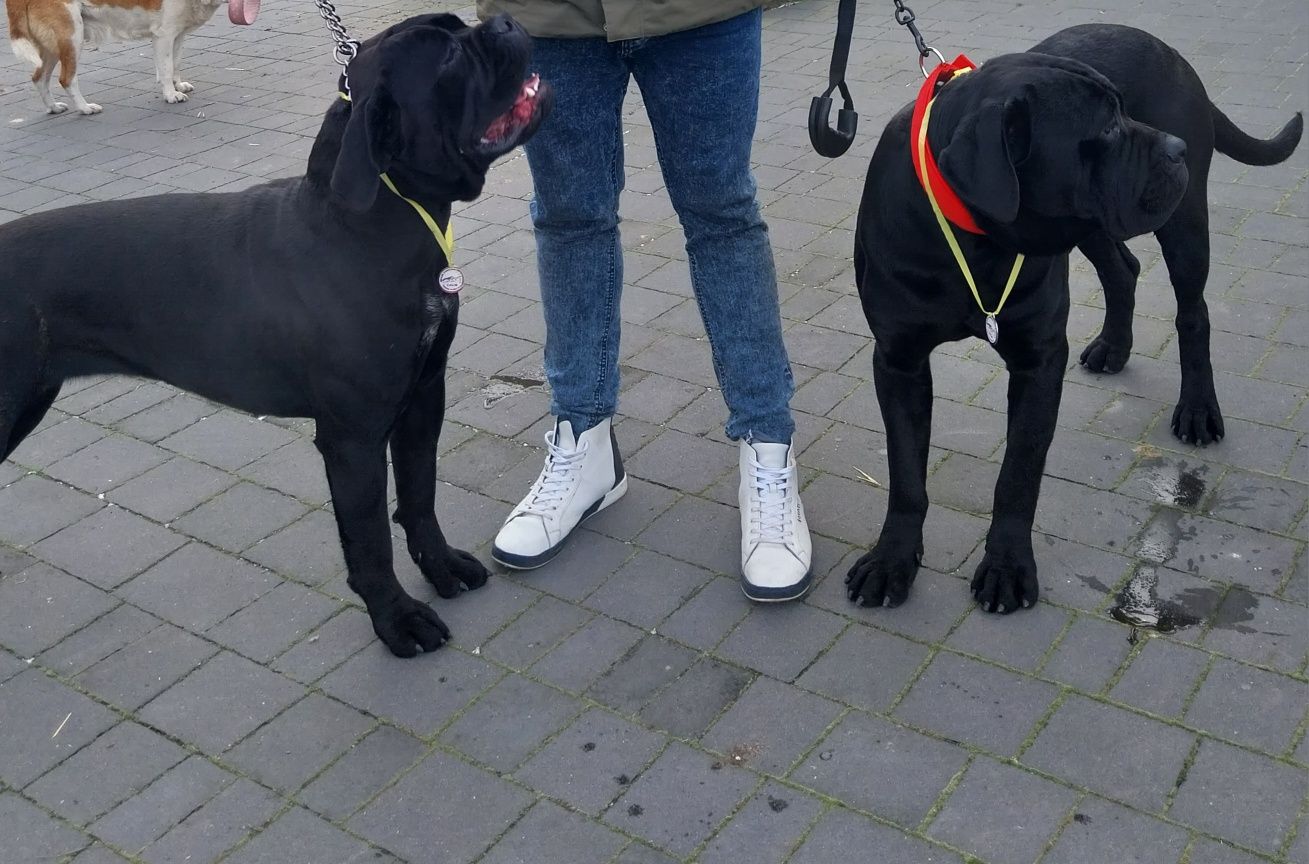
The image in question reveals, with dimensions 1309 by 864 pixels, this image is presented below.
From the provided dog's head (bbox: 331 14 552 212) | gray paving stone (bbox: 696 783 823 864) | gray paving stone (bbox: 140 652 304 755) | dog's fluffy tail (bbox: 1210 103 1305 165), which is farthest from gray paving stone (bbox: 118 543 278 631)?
dog's fluffy tail (bbox: 1210 103 1305 165)

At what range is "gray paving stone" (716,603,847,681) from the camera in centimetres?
322

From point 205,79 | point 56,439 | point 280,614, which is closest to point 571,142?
point 280,614

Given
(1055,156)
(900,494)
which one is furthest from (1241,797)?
(1055,156)

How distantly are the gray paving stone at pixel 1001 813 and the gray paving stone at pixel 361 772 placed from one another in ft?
3.99

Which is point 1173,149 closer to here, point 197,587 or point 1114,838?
point 1114,838

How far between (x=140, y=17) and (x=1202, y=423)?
7.14 m

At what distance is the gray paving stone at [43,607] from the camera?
3.46m

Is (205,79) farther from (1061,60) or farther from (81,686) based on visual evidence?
(1061,60)

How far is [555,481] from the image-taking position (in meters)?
3.77

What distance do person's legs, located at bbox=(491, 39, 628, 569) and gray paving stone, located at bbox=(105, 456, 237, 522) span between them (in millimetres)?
1094

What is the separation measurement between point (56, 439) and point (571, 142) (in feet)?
7.57

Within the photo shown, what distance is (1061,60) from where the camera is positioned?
2.88m

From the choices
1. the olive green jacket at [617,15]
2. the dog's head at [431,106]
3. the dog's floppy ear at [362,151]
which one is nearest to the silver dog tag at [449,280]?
the dog's head at [431,106]

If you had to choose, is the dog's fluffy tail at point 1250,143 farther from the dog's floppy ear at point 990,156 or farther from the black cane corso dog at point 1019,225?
the dog's floppy ear at point 990,156
